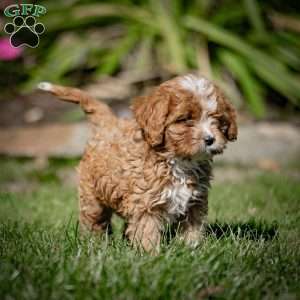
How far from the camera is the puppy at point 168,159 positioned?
4.68m

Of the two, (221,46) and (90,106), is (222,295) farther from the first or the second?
(221,46)

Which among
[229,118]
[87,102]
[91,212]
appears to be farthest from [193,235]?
[87,102]

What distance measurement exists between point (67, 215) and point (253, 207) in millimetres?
1694

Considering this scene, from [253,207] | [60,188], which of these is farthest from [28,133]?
[253,207]

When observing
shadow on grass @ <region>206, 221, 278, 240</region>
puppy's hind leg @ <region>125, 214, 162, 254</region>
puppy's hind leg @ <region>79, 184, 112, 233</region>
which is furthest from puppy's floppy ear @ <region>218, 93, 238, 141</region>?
puppy's hind leg @ <region>79, 184, 112, 233</region>

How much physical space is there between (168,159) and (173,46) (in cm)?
623

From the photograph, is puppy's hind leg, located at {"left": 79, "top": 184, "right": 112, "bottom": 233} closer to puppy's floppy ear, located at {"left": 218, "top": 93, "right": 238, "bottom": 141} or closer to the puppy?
the puppy

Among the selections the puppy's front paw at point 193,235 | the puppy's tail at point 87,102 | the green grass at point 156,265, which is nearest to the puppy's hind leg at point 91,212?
the green grass at point 156,265

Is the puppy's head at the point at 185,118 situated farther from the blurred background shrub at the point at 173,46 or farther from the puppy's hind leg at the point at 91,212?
the blurred background shrub at the point at 173,46

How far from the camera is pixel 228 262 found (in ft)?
13.7

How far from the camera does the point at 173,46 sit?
10852mm

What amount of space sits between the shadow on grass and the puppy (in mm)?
243

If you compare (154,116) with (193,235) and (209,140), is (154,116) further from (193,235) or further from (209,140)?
(193,235)

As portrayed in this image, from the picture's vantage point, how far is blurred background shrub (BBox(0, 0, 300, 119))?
11.5 metres
